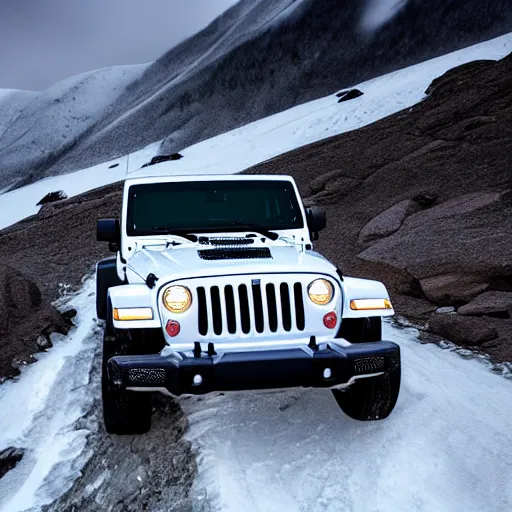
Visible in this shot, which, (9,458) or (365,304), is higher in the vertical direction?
(365,304)

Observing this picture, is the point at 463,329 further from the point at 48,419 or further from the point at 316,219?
the point at 48,419

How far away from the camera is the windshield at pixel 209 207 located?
6.07 m

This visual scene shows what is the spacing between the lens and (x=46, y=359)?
7789 mm

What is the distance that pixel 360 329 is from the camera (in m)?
4.84

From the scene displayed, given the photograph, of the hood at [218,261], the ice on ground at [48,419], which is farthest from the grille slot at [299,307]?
the ice on ground at [48,419]

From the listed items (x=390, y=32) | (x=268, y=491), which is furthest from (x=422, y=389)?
(x=390, y=32)

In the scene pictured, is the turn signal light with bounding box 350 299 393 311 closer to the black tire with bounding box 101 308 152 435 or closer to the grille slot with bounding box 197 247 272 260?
the grille slot with bounding box 197 247 272 260

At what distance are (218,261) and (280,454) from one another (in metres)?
1.49

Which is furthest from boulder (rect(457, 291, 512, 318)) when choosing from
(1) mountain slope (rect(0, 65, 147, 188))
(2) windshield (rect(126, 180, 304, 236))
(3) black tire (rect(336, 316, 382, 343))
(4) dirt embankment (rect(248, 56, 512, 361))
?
(1) mountain slope (rect(0, 65, 147, 188))

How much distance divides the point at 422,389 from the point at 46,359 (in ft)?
14.9

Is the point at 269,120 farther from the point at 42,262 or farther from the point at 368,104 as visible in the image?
the point at 42,262

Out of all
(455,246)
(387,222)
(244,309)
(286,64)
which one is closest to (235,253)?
(244,309)

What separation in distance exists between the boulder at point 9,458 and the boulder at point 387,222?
29.0ft

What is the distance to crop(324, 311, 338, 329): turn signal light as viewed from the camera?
4594 millimetres
